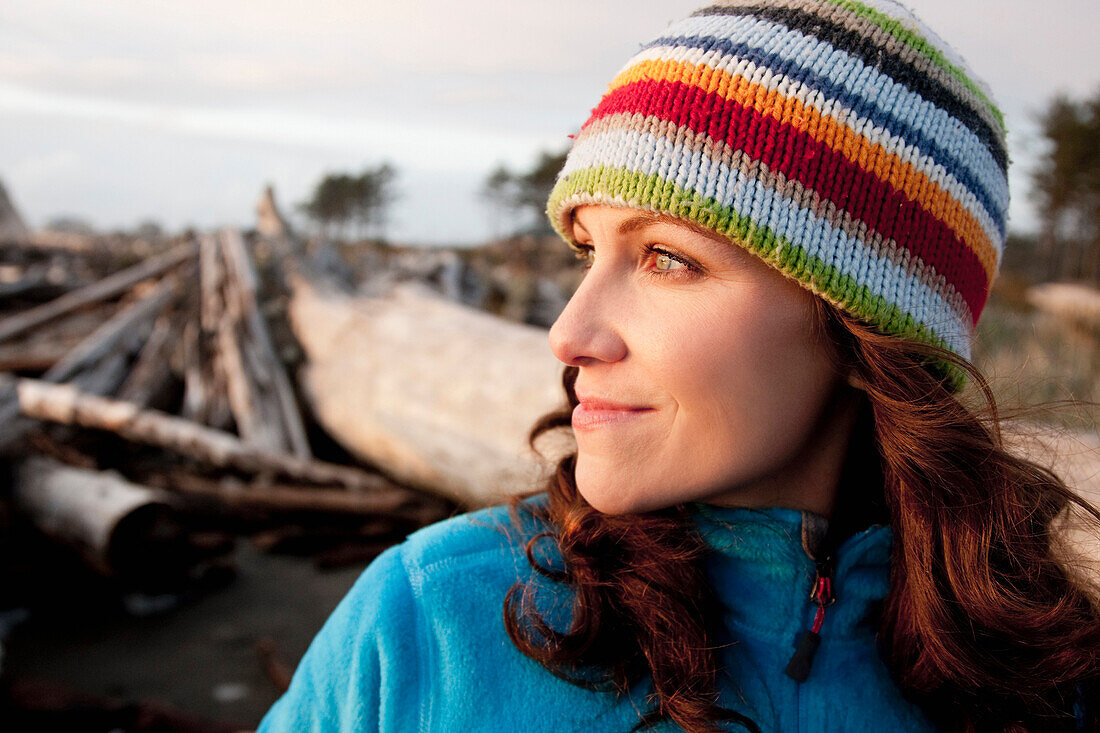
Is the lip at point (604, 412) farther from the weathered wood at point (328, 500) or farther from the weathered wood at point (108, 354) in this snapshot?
the weathered wood at point (108, 354)

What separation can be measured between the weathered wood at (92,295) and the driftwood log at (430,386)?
2.80m

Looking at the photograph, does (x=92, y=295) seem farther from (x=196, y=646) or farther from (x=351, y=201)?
(x=351, y=201)

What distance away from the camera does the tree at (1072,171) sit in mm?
26859

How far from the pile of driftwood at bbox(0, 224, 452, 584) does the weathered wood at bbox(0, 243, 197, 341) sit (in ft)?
0.06

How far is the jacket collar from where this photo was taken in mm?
1491

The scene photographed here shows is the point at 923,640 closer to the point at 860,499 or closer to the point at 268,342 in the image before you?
the point at 860,499

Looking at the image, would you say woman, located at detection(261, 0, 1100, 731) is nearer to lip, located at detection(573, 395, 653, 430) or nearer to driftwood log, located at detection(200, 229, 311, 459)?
lip, located at detection(573, 395, 653, 430)

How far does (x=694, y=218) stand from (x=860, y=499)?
32.4 inches

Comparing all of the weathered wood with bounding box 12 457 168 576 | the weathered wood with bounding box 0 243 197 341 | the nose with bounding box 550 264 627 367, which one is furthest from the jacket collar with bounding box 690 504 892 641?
the weathered wood with bounding box 0 243 197 341

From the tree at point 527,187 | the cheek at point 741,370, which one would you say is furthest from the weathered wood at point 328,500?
the tree at point 527,187

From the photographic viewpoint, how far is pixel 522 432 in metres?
4.38

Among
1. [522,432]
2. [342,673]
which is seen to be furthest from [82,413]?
[342,673]

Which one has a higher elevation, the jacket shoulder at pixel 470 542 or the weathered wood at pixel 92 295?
the jacket shoulder at pixel 470 542

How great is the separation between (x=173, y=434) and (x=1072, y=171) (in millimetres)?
32588
